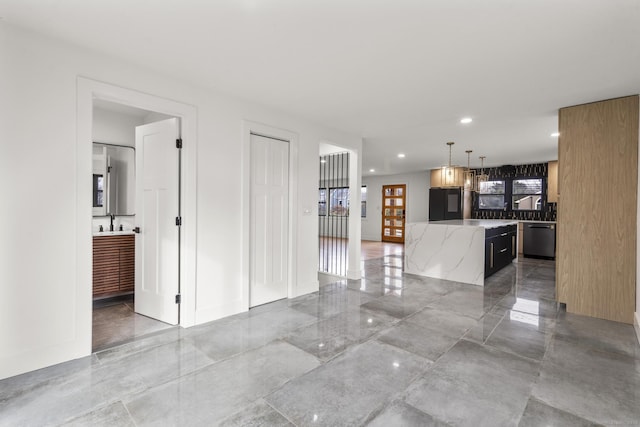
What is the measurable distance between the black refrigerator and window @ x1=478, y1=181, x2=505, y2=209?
82 centimetres

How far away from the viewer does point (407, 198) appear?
10430 mm

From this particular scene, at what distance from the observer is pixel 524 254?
7.47 metres

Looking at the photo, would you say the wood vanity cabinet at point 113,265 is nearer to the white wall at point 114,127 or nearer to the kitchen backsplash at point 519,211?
the white wall at point 114,127

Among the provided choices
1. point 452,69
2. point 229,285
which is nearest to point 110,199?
point 229,285

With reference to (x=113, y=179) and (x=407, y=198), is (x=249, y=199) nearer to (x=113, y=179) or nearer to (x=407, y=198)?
(x=113, y=179)

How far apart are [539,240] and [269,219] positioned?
6.71 meters

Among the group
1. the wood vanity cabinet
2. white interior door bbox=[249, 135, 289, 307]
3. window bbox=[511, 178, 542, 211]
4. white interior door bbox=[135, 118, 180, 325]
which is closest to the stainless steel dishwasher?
window bbox=[511, 178, 542, 211]

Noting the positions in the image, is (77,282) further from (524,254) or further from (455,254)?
(524,254)

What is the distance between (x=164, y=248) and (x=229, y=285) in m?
0.77

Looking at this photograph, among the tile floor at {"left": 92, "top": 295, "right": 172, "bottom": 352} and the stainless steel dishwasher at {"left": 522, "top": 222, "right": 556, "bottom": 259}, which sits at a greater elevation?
the stainless steel dishwasher at {"left": 522, "top": 222, "right": 556, "bottom": 259}

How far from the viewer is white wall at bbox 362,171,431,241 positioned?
1006 cm

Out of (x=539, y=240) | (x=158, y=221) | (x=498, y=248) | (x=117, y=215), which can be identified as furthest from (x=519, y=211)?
(x=117, y=215)

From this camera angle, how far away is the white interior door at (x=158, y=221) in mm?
3070

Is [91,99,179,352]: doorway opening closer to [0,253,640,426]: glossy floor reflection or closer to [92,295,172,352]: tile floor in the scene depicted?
[92,295,172,352]: tile floor
